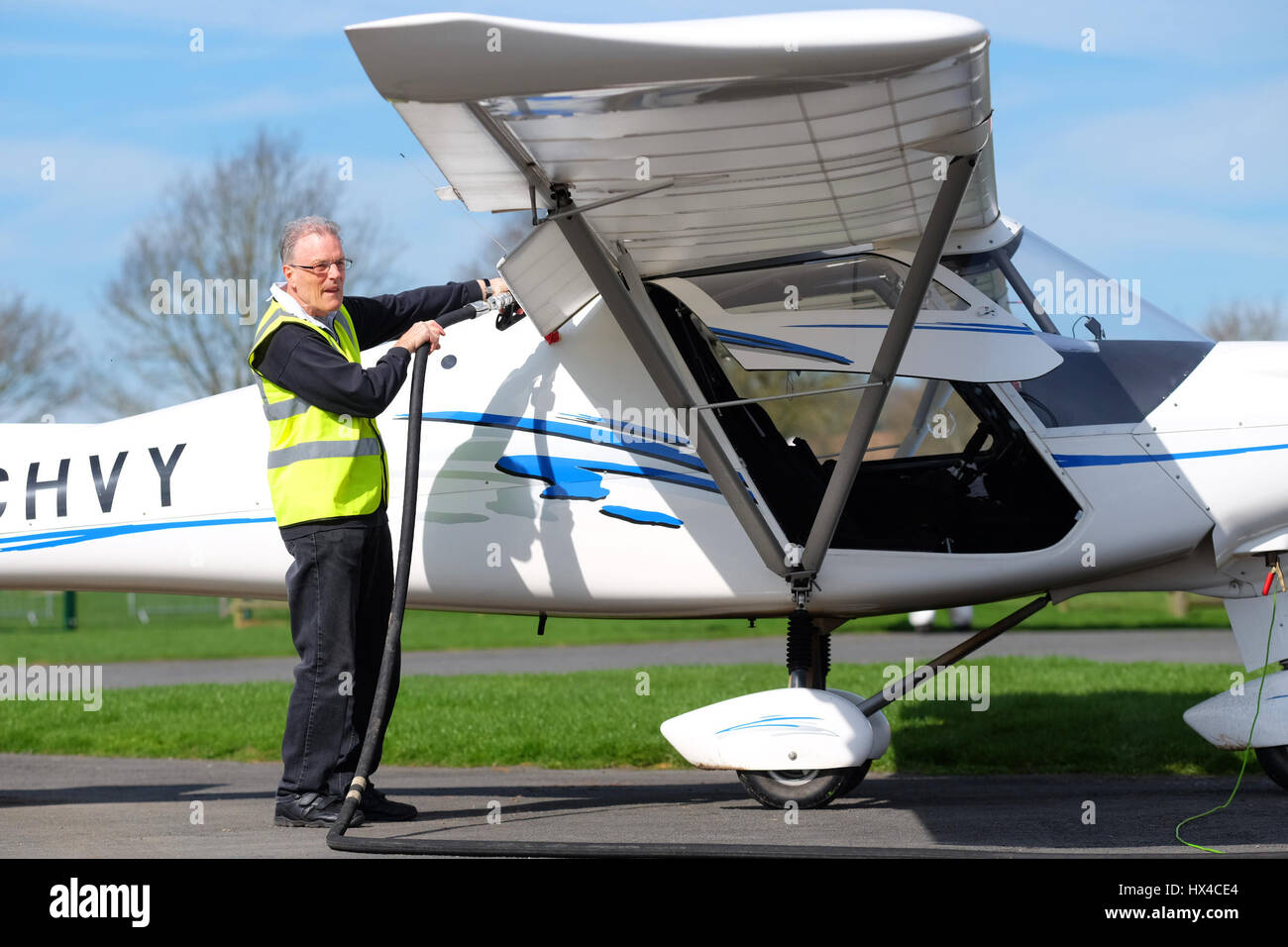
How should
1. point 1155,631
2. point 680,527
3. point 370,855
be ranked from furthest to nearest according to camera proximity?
point 1155,631, point 680,527, point 370,855

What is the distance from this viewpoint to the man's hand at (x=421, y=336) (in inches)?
202

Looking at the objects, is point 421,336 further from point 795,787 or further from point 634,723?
point 634,723

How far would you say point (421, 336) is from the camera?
5160mm

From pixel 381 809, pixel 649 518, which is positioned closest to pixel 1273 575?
pixel 649 518

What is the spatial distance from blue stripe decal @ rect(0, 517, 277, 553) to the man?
797 millimetres

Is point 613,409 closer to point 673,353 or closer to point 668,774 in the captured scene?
point 673,353

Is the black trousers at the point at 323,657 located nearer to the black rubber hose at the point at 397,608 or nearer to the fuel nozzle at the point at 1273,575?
the black rubber hose at the point at 397,608

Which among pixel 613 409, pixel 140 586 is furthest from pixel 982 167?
pixel 140 586

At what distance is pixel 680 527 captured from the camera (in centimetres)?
563

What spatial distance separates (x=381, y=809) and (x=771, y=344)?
8.29 ft

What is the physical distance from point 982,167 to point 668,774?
3890 millimetres

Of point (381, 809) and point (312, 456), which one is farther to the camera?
point (381, 809)

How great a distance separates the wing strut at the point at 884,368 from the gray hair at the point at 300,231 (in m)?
2.25

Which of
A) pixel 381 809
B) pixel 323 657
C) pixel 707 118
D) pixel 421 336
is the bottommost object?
pixel 381 809
